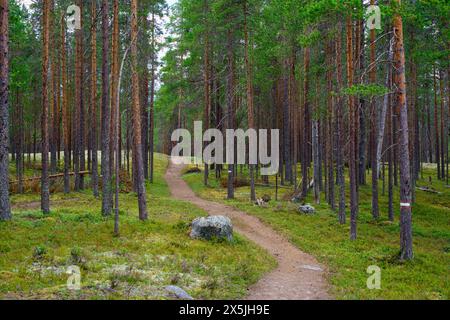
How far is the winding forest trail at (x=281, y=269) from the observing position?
31.3 feet

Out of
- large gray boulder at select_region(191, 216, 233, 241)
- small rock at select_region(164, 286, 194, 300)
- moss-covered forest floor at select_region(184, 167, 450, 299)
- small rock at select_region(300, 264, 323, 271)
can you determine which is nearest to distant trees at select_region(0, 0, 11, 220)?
large gray boulder at select_region(191, 216, 233, 241)

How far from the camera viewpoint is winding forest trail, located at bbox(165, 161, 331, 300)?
31.3 feet

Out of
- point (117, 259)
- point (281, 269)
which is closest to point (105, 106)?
point (117, 259)

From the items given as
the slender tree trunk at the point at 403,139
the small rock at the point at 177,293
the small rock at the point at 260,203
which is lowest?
the small rock at the point at 177,293

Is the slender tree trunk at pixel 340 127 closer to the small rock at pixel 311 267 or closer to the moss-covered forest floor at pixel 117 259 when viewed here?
the moss-covered forest floor at pixel 117 259

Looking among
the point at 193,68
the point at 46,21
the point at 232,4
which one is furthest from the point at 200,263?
the point at 193,68

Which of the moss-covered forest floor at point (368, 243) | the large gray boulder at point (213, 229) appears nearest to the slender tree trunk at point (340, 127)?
the moss-covered forest floor at point (368, 243)

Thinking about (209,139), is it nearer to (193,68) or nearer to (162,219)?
(193,68)

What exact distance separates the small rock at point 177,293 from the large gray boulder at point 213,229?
18.4ft

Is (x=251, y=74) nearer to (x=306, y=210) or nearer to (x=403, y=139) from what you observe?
(x=306, y=210)

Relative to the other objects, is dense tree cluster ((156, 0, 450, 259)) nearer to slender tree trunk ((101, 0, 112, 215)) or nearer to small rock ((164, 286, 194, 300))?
small rock ((164, 286, 194, 300))

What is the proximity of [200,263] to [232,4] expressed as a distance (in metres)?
18.2

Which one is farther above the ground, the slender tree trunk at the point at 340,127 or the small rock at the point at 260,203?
the slender tree trunk at the point at 340,127

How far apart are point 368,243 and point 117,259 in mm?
10160
